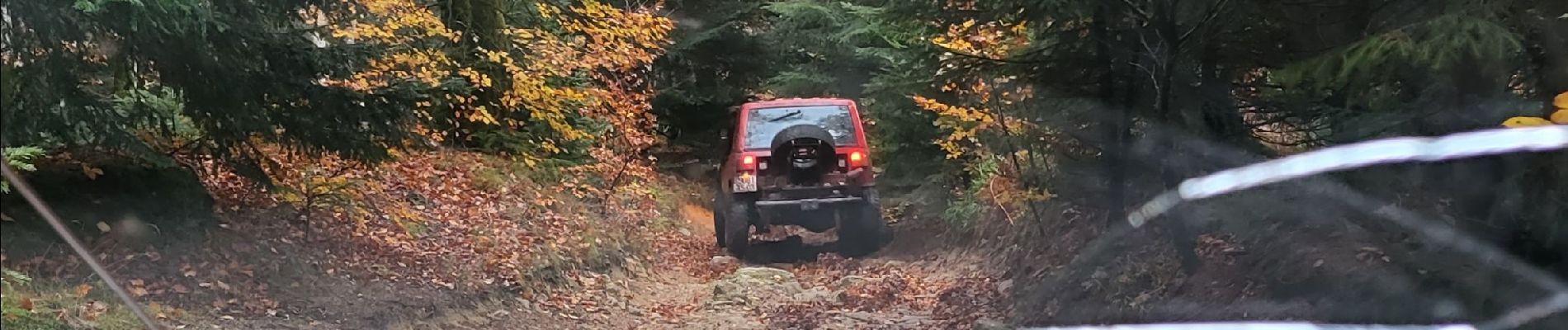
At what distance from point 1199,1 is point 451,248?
4183 mm

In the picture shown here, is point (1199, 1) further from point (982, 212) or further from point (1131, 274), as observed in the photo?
point (982, 212)

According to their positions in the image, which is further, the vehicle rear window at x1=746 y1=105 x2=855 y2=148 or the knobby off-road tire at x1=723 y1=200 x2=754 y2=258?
the knobby off-road tire at x1=723 y1=200 x2=754 y2=258

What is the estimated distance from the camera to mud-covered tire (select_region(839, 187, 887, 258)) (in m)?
7.58

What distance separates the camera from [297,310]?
13.7ft

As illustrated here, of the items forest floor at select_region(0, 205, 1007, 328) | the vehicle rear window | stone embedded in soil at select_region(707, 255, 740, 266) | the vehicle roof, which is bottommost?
stone embedded in soil at select_region(707, 255, 740, 266)

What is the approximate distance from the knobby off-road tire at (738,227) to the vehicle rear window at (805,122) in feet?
1.52

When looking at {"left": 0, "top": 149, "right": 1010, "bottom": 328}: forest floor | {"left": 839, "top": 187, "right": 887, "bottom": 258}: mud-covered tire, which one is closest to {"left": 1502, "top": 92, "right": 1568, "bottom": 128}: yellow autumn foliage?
{"left": 0, "top": 149, "right": 1010, "bottom": 328}: forest floor

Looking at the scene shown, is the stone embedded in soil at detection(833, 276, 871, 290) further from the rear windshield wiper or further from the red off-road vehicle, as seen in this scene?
the rear windshield wiper

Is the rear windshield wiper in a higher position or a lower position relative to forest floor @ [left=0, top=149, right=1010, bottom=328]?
higher

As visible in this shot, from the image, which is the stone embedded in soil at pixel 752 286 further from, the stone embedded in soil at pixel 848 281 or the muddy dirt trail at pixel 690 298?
the stone embedded in soil at pixel 848 281

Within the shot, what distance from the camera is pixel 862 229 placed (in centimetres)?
768

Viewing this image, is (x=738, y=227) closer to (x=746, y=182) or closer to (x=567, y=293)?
(x=746, y=182)

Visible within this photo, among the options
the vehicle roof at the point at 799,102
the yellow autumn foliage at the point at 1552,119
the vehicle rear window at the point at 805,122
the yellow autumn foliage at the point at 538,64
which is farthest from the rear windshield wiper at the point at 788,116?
the yellow autumn foliage at the point at 1552,119

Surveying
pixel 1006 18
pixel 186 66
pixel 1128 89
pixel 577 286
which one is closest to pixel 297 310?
pixel 186 66
